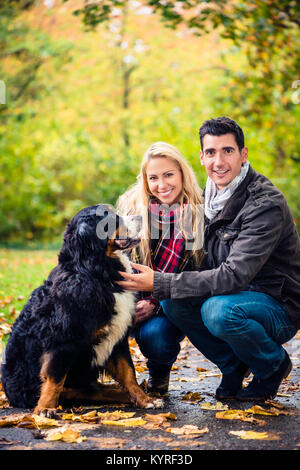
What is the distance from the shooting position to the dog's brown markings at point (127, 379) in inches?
128

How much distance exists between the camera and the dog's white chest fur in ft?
10.4

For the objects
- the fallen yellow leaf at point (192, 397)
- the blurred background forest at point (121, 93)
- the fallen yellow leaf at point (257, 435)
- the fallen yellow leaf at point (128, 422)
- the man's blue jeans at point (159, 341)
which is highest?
the blurred background forest at point (121, 93)

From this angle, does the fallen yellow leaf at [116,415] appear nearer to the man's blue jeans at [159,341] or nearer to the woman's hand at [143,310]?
the man's blue jeans at [159,341]

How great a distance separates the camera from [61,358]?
3.08 metres

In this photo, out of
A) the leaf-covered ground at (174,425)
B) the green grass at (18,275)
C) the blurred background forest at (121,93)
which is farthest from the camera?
the blurred background forest at (121,93)

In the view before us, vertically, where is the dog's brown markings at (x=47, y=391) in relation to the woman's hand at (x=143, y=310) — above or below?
below

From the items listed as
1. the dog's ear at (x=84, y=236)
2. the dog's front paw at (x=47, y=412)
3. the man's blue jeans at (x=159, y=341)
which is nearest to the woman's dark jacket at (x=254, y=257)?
the man's blue jeans at (x=159, y=341)

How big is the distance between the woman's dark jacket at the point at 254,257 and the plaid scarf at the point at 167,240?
343mm

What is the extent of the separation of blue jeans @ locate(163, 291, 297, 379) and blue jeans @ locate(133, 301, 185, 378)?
0.54 feet

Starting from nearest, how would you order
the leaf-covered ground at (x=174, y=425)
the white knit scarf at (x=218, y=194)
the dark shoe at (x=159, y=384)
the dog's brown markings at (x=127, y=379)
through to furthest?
1. the leaf-covered ground at (x=174, y=425)
2. the dog's brown markings at (x=127, y=379)
3. the white knit scarf at (x=218, y=194)
4. the dark shoe at (x=159, y=384)

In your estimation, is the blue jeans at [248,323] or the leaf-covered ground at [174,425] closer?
the leaf-covered ground at [174,425]

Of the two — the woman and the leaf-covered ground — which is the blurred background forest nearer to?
the woman

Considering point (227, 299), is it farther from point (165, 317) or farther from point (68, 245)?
point (68, 245)
